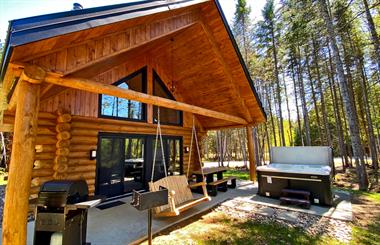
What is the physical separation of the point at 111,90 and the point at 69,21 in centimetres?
129

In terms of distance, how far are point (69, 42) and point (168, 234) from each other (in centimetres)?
370

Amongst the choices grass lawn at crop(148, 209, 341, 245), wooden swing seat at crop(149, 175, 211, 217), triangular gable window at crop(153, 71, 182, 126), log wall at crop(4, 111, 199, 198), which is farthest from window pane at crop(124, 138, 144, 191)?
grass lawn at crop(148, 209, 341, 245)

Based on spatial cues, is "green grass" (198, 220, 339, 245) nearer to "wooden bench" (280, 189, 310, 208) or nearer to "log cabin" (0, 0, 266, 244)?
"wooden bench" (280, 189, 310, 208)

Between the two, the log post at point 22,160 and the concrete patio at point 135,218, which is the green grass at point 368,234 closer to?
the concrete patio at point 135,218

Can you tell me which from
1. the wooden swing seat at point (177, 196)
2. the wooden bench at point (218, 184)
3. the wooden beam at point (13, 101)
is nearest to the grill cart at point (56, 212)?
Answer: the wooden swing seat at point (177, 196)

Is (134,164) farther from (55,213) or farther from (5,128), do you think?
(55,213)

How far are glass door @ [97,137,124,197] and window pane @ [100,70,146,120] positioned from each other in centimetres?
86

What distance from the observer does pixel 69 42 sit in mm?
2852

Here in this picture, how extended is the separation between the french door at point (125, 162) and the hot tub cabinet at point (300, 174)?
3804 millimetres

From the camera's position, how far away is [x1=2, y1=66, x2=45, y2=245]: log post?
7.91ft

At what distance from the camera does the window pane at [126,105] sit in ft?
20.2

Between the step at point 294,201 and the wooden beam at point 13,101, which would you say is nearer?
the wooden beam at point 13,101

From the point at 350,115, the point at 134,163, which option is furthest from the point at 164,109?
the point at 350,115

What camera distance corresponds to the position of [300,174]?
5.49 metres
